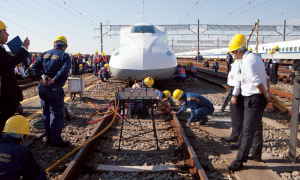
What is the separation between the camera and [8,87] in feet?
11.6

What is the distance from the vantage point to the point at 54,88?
12.7ft

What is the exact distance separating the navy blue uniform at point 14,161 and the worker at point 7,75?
1606 mm

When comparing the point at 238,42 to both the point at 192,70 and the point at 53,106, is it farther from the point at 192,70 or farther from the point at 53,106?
the point at 192,70

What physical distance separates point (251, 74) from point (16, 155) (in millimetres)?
2926

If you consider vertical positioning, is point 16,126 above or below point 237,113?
above

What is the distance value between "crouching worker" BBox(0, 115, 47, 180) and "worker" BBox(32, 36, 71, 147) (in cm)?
159

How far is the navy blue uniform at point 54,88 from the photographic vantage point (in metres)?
3.85

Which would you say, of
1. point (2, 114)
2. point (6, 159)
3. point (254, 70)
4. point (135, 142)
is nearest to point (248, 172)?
point (254, 70)

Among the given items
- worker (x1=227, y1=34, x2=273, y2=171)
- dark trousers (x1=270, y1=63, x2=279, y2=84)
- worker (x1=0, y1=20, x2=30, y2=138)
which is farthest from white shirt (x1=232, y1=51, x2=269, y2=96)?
dark trousers (x1=270, y1=63, x2=279, y2=84)

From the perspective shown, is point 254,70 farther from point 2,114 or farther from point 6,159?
point 2,114

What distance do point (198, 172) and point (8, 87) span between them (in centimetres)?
319

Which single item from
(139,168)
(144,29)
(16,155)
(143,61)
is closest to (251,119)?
(139,168)

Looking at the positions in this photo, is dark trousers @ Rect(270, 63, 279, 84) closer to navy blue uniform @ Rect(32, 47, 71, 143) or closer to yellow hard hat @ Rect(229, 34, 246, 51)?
yellow hard hat @ Rect(229, 34, 246, 51)

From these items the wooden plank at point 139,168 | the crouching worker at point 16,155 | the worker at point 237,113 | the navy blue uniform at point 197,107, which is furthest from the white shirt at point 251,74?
the crouching worker at point 16,155
